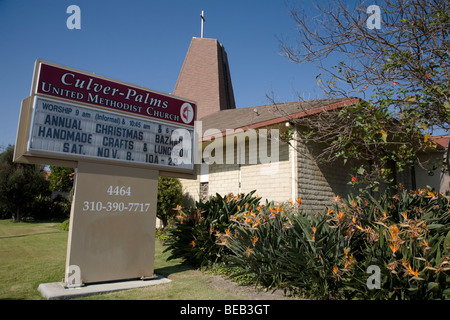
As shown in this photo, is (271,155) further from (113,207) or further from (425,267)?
(425,267)

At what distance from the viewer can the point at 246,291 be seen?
547 centimetres

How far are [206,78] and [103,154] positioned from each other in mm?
16764

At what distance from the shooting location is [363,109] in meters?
7.24

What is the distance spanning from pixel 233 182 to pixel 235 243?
5.83 meters

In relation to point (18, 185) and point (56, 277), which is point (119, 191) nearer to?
point (56, 277)

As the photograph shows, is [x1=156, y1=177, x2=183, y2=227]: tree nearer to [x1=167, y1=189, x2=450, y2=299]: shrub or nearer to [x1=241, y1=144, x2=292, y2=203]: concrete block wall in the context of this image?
[x1=241, y1=144, x2=292, y2=203]: concrete block wall

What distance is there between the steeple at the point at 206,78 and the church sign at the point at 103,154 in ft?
42.5

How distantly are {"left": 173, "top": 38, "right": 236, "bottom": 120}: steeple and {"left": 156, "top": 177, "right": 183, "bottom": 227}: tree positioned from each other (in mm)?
7404

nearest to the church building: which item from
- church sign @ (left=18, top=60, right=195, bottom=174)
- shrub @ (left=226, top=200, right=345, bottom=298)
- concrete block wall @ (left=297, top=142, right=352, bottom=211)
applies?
concrete block wall @ (left=297, top=142, right=352, bottom=211)

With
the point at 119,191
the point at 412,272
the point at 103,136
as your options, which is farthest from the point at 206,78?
the point at 412,272

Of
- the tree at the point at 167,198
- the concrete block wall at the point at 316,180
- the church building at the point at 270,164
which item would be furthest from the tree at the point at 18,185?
the concrete block wall at the point at 316,180

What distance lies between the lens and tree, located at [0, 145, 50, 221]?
67.2 feet

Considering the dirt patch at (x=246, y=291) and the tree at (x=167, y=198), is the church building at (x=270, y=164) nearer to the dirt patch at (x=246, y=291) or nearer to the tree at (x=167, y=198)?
the tree at (x=167, y=198)
